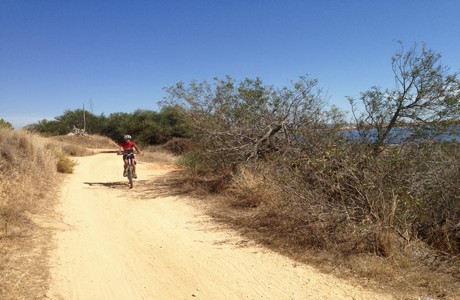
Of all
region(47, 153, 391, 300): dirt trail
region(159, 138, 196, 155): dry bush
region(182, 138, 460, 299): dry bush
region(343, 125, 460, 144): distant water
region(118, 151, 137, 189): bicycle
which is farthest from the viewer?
region(159, 138, 196, 155): dry bush

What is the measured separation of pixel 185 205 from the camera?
9219 millimetres

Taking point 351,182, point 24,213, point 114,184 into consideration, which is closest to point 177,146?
point 114,184

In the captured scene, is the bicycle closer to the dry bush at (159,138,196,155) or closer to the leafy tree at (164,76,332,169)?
the leafy tree at (164,76,332,169)

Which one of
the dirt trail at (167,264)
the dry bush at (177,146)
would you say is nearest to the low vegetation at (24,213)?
the dirt trail at (167,264)

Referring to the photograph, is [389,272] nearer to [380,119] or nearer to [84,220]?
[380,119]

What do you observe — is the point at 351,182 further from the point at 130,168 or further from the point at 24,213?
the point at 130,168

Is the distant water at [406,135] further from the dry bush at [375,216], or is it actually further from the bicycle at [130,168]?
the bicycle at [130,168]

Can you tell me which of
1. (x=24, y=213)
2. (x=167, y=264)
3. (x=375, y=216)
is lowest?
(x=167, y=264)

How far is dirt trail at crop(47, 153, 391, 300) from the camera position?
444 centimetres

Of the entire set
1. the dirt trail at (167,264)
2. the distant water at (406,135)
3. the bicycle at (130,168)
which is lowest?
the dirt trail at (167,264)

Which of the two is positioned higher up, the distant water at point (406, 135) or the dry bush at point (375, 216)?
the distant water at point (406, 135)

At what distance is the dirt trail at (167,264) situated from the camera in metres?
4.44

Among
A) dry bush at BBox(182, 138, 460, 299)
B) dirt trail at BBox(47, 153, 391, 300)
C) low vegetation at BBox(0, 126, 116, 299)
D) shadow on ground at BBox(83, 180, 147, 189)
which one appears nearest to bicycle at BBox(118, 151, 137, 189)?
shadow on ground at BBox(83, 180, 147, 189)

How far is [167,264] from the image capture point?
534 centimetres
